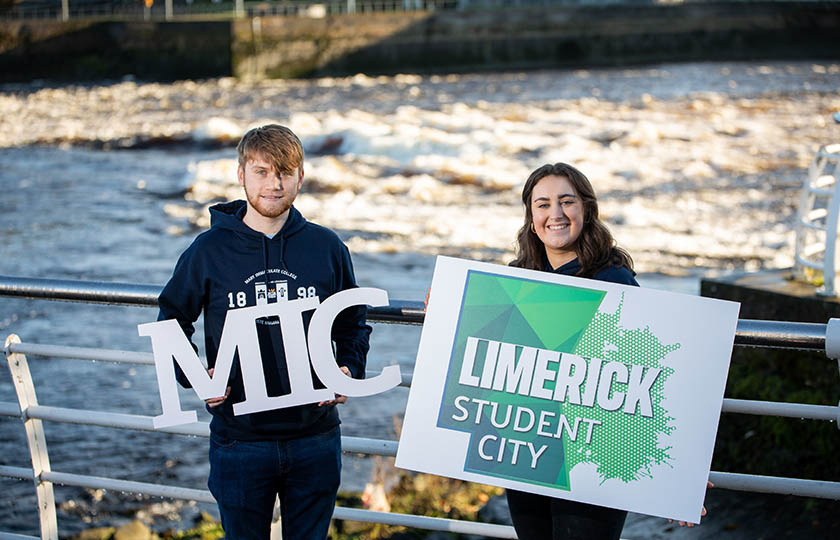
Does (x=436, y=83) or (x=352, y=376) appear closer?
(x=352, y=376)

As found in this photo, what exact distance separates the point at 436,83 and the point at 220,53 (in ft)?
28.7

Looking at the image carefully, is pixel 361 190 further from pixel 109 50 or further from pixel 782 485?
pixel 109 50

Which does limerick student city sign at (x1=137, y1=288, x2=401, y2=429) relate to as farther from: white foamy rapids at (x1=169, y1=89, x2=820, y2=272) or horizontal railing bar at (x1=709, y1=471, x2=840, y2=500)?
white foamy rapids at (x1=169, y1=89, x2=820, y2=272)

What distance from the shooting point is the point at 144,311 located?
10.4 meters

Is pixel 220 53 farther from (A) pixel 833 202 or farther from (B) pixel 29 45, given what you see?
(A) pixel 833 202

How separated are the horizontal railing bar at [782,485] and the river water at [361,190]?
3606mm

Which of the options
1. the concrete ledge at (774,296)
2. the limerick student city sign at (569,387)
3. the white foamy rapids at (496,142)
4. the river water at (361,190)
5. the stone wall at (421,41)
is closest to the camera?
the limerick student city sign at (569,387)

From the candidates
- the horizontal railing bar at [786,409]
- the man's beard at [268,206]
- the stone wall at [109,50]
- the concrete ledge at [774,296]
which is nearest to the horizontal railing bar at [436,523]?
the horizontal railing bar at [786,409]

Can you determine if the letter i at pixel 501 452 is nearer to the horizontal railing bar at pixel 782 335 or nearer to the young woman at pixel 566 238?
the young woman at pixel 566 238

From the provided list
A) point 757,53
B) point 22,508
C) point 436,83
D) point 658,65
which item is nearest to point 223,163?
point 22,508

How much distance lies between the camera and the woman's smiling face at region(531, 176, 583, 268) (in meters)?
2.70

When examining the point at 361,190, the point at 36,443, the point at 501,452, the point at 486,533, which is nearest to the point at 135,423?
the point at 36,443

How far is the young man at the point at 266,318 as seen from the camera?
2666mm

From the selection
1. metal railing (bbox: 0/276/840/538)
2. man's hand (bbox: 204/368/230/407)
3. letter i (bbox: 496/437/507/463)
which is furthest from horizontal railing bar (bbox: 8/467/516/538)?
man's hand (bbox: 204/368/230/407)
